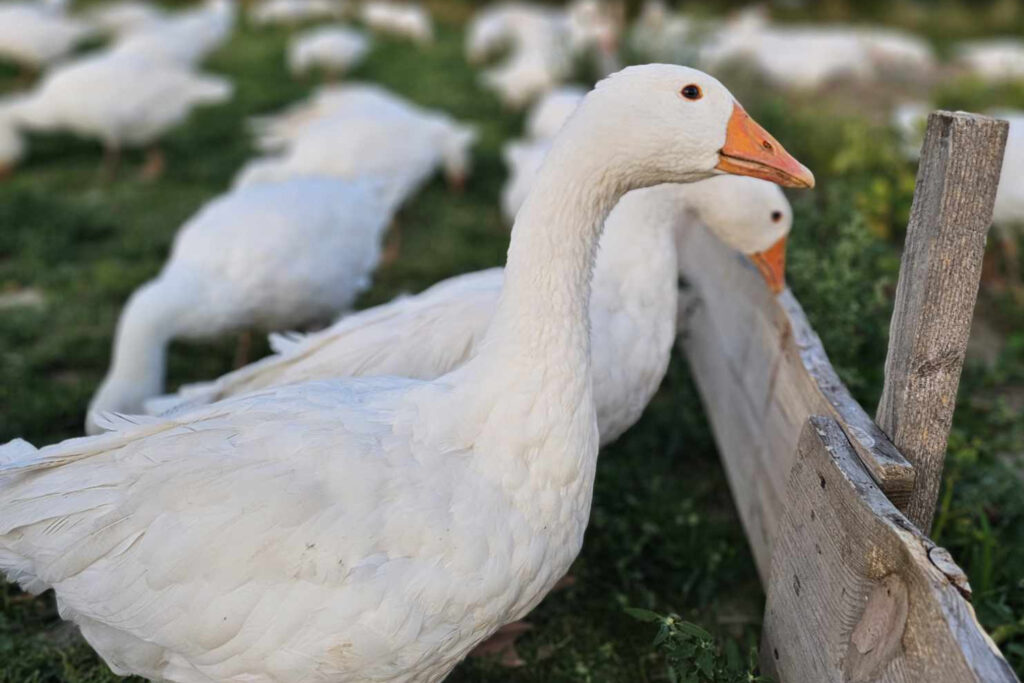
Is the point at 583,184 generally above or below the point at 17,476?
above

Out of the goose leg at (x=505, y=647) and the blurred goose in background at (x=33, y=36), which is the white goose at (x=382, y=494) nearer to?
the goose leg at (x=505, y=647)

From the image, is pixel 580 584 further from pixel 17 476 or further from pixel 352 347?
pixel 17 476

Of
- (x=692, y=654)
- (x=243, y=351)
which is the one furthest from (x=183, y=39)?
(x=692, y=654)

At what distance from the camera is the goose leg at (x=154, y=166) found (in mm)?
8273

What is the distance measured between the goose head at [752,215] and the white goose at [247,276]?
2.03 m

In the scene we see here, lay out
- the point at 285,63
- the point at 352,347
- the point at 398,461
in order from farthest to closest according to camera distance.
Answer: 1. the point at 285,63
2. the point at 352,347
3. the point at 398,461

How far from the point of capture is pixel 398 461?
2.46m

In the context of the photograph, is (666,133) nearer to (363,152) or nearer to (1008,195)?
(1008,195)

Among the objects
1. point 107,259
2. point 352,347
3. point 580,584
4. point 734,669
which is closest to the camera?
point 734,669

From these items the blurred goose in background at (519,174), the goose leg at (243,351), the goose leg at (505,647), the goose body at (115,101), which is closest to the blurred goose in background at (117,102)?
the goose body at (115,101)

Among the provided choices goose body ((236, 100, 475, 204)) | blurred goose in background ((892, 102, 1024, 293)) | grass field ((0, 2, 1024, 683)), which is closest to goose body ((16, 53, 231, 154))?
grass field ((0, 2, 1024, 683))

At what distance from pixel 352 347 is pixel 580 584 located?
1228 millimetres

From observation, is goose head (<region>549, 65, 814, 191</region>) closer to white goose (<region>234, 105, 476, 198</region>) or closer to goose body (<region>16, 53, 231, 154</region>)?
white goose (<region>234, 105, 476, 198</region>)

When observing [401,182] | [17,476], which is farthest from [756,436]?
[401,182]
